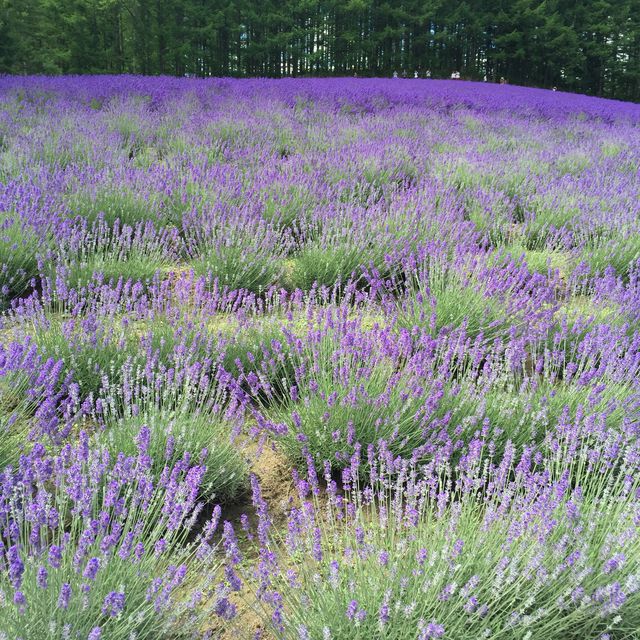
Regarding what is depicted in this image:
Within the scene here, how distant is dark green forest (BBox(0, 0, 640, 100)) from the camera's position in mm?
21250

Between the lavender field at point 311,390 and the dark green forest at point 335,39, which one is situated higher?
the dark green forest at point 335,39

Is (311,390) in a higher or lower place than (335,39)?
lower

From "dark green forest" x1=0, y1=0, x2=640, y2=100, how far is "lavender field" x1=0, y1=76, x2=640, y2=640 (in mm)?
17620

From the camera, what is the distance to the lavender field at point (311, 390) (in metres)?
1.27

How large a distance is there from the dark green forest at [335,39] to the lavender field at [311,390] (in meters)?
17.6

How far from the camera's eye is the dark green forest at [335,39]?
21.2 metres

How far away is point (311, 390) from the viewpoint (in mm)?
2092

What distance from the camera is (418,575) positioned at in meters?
1.29

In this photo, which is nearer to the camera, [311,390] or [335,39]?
[311,390]

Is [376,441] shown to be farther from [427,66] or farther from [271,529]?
[427,66]

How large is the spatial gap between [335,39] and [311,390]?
25450 mm

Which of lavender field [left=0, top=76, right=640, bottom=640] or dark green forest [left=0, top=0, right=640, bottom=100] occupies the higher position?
dark green forest [left=0, top=0, right=640, bottom=100]

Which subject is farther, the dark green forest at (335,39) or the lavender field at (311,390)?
the dark green forest at (335,39)

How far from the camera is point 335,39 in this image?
24.1 meters
